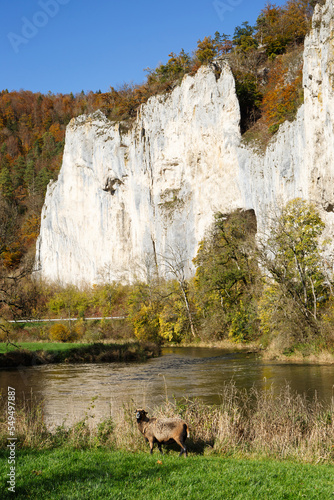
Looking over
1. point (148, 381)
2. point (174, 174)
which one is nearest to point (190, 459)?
Answer: point (148, 381)

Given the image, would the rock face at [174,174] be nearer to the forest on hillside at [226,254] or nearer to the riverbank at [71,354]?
the forest on hillside at [226,254]

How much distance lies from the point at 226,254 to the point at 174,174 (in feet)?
69.7

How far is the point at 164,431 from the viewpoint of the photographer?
708 centimetres

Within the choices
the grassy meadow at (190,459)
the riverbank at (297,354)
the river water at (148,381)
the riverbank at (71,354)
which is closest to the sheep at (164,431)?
the grassy meadow at (190,459)

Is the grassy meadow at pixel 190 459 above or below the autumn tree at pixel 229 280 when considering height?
below

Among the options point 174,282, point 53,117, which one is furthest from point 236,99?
point 53,117

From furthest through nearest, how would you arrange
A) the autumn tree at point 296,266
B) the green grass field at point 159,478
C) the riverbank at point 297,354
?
the autumn tree at point 296,266, the riverbank at point 297,354, the green grass field at point 159,478

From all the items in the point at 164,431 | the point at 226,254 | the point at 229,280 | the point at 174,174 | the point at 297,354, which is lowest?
the point at 297,354

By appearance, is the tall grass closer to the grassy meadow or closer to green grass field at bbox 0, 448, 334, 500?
the grassy meadow

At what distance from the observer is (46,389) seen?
54.9ft

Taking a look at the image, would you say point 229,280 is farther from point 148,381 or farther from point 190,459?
point 190,459

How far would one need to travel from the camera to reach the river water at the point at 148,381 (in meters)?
13.3

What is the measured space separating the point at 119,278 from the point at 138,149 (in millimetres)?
15533

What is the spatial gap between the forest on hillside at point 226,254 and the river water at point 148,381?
2968 millimetres
